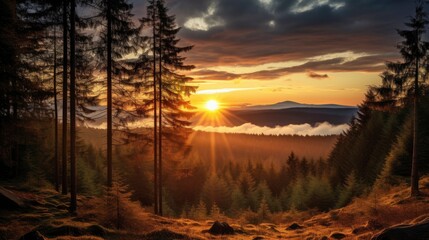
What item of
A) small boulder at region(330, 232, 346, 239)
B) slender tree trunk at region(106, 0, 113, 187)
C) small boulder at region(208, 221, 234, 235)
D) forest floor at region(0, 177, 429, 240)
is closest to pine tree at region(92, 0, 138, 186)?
slender tree trunk at region(106, 0, 113, 187)

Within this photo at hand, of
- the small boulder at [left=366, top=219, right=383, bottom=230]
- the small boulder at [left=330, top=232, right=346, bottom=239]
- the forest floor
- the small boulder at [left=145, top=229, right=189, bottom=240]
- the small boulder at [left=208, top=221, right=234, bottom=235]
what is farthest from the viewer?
the small boulder at [left=208, top=221, right=234, bottom=235]

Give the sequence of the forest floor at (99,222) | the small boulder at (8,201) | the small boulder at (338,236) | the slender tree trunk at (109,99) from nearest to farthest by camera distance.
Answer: the forest floor at (99,222)
the small boulder at (338,236)
the small boulder at (8,201)
the slender tree trunk at (109,99)

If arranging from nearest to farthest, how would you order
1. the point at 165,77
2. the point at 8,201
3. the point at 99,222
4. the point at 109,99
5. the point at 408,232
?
the point at 408,232 < the point at 99,222 < the point at 8,201 < the point at 109,99 < the point at 165,77

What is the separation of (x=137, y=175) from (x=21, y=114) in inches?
1459

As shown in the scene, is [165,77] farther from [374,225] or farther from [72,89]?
[374,225]

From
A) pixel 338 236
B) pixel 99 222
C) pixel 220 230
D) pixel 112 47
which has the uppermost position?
pixel 112 47

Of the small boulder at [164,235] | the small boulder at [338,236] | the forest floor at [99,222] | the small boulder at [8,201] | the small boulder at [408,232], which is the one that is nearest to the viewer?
the small boulder at [408,232]

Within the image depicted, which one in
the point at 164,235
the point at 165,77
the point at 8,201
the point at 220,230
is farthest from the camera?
the point at 165,77

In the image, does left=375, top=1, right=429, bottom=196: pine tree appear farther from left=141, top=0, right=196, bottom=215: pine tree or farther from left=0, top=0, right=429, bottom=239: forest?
left=141, top=0, right=196, bottom=215: pine tree

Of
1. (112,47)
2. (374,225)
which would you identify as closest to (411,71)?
(374,225)

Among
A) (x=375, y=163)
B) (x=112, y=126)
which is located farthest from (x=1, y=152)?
(x=375, y=163)

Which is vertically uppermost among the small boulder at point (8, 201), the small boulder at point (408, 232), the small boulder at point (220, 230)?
the small boulder at point (408, 232)

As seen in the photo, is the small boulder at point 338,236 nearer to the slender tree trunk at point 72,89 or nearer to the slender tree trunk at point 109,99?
the slender tree trunk at point 109,99

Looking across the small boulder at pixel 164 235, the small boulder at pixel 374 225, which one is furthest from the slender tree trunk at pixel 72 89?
the small boulder at pixel 374 225
